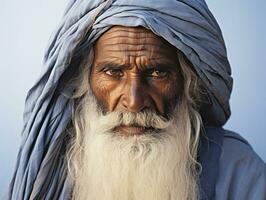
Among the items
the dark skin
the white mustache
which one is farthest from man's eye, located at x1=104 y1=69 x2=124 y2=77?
A: the white mustache

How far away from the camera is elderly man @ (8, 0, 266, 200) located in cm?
200

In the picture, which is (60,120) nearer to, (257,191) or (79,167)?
(79,167)

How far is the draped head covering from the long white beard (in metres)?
0.07

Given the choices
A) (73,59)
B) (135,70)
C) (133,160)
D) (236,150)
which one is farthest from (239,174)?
(73,59)

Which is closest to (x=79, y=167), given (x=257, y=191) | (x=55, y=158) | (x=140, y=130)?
(x=55, y=158)

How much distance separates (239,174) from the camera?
2.05 meters

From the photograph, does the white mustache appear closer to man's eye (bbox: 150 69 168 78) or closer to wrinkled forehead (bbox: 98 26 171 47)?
man's eye (bbox: 150 69 168 78)

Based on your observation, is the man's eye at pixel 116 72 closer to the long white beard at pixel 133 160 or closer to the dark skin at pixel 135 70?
the dark skin at pixel 135 70

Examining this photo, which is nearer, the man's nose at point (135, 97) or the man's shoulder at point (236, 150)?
the man's nose at point (135, 97)

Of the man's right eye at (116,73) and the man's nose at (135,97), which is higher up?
the man's right eye at (116,73)

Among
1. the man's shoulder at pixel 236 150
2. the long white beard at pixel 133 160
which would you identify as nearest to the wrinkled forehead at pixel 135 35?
the long white beard at pixel 133 160

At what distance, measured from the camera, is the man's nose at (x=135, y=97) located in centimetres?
196

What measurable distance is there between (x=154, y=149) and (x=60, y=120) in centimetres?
32

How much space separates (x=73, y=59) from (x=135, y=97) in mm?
300
